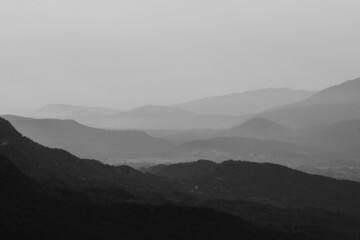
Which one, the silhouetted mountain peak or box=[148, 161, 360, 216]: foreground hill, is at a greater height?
the silhouetted mountain peak

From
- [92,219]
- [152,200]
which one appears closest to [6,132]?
[152,200]

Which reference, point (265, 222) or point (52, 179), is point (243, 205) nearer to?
point (265, 222)

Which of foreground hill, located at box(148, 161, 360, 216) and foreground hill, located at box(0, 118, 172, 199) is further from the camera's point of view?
foreground hill, located at box(148, 161, 360, 216)

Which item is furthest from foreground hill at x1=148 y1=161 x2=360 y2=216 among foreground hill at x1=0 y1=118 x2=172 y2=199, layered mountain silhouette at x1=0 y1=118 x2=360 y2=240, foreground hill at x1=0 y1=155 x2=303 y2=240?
foreground hill at x1=0 y1=155 x2=303 y2=240

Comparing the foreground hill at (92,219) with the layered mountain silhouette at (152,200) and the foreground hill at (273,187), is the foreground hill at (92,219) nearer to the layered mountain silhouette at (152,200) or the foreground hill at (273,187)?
the layered mountain silhouette at (152,200)

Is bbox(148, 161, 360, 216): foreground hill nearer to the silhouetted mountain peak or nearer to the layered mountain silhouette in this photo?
the layered mountain silhouette

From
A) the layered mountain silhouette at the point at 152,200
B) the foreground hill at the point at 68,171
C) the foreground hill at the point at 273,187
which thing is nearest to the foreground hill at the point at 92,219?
the layered mountain silhouette at the point at 152,200

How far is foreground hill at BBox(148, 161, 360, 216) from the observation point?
7194 centimetres

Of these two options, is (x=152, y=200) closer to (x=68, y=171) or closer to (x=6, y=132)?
(x=68, y=171)

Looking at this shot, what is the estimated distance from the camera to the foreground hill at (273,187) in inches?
2832

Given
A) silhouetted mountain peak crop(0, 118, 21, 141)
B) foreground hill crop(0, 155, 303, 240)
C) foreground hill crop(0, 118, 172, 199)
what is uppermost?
silhouetted mountain peak crop(0, 118, 21, 141)

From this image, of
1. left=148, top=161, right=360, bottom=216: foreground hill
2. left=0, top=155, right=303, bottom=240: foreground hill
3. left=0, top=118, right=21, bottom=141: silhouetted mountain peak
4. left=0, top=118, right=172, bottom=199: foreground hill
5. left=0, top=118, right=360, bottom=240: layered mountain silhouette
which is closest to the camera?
left=0, top=155, right=303, bottom=240: foreground hill

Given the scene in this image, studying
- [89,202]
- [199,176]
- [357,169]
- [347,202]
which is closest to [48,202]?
[89,202]

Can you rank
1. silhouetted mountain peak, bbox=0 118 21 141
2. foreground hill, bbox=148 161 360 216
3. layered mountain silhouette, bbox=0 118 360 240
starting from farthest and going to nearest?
1. silhouetted mountain peak, bbox=0 118 21 141
2. foreground hill, bbox=148 161 360 216
3. layered mountain silhouette, bbox=0 118 360 240
